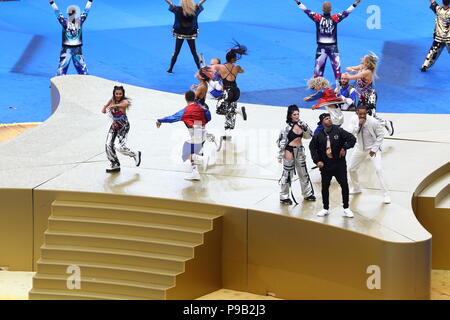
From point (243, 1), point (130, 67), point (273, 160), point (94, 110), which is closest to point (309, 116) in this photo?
point (273, 160)

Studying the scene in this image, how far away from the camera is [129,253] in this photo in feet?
47.5

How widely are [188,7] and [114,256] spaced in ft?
35.4

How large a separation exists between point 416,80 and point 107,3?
41.2 feet

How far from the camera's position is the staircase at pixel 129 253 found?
1424cm

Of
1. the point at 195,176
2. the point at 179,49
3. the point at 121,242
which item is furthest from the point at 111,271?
the point at 179,49

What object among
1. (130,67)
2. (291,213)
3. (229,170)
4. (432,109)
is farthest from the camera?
(130,67)

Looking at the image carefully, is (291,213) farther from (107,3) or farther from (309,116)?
(107,3)

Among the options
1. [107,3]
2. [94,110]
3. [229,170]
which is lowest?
[229,170]

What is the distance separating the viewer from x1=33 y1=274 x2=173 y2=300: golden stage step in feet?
46.2

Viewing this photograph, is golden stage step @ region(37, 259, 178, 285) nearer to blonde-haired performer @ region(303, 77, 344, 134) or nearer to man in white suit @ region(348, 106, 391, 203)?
man in white suit @ region(348, 106, 391, 203)

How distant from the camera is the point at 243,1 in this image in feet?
107

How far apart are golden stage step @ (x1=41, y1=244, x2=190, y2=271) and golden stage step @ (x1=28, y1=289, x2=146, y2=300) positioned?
0.53 m

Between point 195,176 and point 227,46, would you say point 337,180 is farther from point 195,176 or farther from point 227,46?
point 227,46

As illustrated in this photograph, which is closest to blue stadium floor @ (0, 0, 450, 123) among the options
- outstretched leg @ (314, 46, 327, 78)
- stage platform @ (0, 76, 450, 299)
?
outstretched leg @ (314, 46, 327, 78)
